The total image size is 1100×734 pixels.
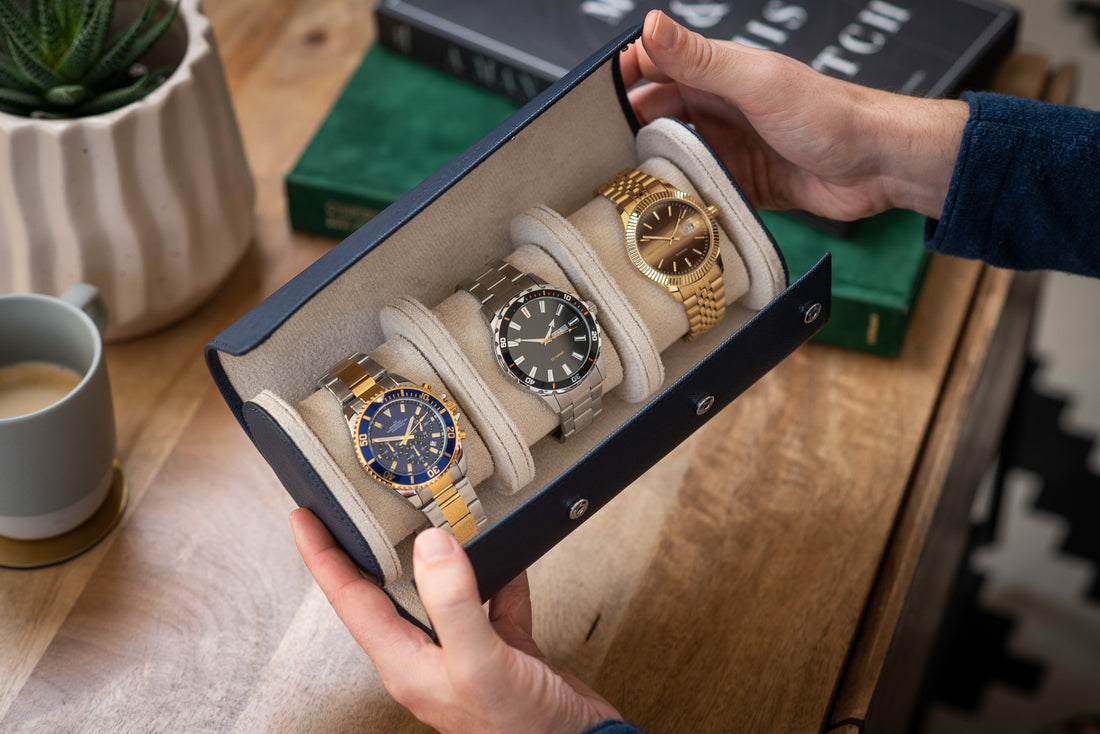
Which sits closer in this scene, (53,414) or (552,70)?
(53,414)

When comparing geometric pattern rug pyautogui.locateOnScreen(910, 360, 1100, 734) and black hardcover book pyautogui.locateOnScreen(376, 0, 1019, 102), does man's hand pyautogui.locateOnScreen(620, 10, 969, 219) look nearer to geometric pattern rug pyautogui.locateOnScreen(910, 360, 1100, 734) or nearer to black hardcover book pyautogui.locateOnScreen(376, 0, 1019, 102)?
black hardcover book pyautogui.locateOnScreen(376, 0, 1019, 102)

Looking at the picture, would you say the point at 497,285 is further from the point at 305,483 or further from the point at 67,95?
the point at 67,95

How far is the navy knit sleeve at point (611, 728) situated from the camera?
68 cm

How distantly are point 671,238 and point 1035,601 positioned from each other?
1.42 meters

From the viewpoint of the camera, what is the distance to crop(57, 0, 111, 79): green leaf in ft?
2.71

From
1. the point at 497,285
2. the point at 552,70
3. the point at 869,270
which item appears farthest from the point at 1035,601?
the point at 497,285

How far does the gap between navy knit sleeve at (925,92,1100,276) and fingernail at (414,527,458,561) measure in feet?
1.87

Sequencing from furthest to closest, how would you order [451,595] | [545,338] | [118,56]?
[118,56], [545,338], [451,595]

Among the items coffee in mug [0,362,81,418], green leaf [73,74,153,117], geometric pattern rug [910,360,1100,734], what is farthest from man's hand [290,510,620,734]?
geometric pattern rug [910,360,1100,734]

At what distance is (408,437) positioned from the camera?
707 millimetres

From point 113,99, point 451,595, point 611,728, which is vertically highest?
point 113,99

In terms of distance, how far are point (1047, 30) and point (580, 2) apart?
1.51 metres

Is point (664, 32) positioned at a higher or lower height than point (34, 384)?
higher

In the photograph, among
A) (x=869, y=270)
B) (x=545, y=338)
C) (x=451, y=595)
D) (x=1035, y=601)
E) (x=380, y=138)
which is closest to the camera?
(x=451, y=595)
